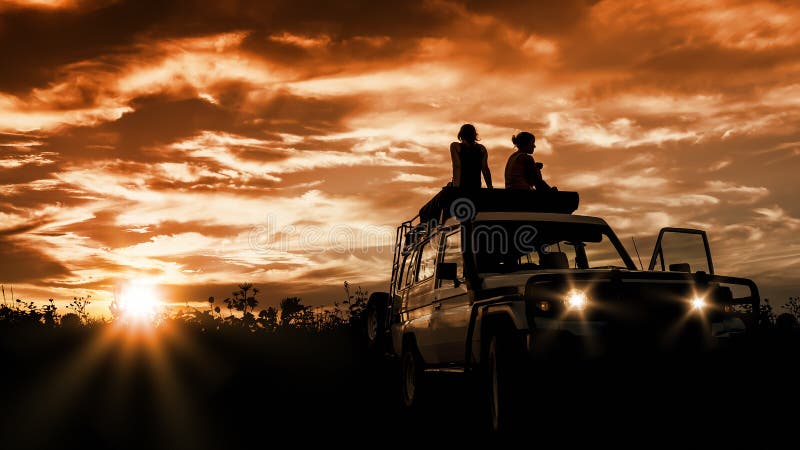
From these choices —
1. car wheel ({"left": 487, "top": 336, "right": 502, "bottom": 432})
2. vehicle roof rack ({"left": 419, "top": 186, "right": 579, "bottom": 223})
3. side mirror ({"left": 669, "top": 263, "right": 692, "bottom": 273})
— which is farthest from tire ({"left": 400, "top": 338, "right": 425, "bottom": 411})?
side mirror ({"left": 669, "top": 263, "right": 692, "bottom": 273})

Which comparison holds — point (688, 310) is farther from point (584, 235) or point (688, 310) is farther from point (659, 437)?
point (584, 235)

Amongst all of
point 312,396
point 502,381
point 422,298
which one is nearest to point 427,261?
point 422,298

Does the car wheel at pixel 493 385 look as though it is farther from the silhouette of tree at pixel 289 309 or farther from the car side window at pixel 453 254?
the silhouette of tree at pixel 289 309

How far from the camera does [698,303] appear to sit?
27.0 feet

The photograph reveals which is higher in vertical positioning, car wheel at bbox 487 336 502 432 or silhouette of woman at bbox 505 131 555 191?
silhouette of woman at bbox 505 131 555 191

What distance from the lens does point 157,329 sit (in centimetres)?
1903

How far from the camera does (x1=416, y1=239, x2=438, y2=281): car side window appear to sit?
1134 centimetres

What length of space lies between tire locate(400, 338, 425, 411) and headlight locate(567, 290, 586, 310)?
4.23 metres

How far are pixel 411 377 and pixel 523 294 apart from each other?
4596mm

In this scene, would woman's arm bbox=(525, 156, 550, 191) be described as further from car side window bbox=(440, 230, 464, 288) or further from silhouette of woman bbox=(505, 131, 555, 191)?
car side window bbox=(440, 230, 464, 288)

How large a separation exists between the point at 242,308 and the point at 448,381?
10.2 m

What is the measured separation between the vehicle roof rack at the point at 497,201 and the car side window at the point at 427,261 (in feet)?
1.38

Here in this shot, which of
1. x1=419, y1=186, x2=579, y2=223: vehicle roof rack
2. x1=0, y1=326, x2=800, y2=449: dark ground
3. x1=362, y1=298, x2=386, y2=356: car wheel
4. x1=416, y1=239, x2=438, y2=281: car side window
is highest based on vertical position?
x1=419, y1=186, x2=579, y2=223: vehicle roof rack

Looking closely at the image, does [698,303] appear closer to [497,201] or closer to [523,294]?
[523,294]
